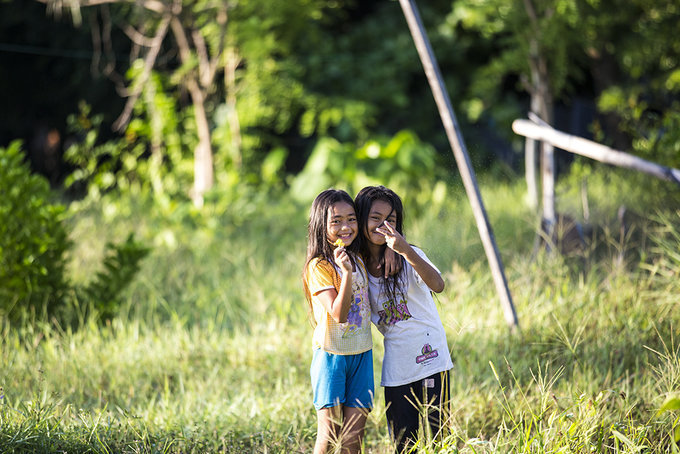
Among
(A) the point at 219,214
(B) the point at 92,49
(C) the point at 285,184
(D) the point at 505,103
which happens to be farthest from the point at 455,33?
(B) the point at 92,49

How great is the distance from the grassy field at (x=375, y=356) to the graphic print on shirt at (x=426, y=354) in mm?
189

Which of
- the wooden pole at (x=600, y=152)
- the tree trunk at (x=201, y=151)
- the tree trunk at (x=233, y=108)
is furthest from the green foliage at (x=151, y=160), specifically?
the wooden pole at (x=600, y=152)

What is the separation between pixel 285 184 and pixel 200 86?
2.27 meters

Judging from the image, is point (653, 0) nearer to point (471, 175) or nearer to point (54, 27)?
point (471, 175)

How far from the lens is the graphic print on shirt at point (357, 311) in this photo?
2.07m

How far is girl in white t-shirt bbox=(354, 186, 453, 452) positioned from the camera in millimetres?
2084

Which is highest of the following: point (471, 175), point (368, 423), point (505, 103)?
point (505, 103)

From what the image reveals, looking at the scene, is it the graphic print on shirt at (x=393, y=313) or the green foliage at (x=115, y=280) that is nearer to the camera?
the graphic print on shirt at (x=393, y=313)

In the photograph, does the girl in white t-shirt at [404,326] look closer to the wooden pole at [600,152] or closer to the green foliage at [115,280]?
the wooden pole at [600,152]

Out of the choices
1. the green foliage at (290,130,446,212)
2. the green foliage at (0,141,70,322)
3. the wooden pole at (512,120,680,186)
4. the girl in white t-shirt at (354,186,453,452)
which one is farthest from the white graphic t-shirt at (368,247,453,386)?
the green foliage at (290,130,446,212)

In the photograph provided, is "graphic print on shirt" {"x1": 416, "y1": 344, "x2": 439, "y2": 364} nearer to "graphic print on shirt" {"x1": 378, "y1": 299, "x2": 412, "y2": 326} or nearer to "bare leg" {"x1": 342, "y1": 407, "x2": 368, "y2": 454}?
"graphic print on shirt" {"x1": 378, "y1": 299, "x2": 412, "y2": 326}

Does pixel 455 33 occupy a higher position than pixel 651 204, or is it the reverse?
pixel 455 33

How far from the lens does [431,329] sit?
212cm

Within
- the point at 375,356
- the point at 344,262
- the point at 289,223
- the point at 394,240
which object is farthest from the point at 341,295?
the point at 289,223
